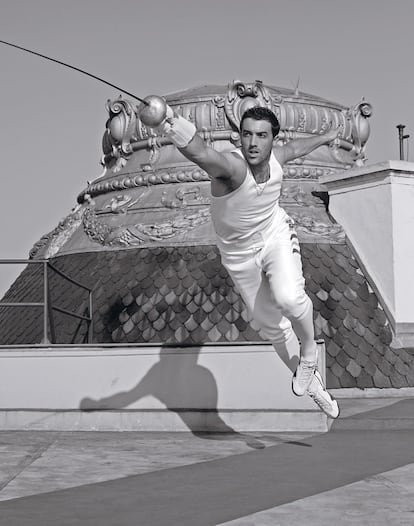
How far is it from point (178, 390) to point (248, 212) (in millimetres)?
3424

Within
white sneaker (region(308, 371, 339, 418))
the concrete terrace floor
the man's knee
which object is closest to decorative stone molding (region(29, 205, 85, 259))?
the concrete terrace floor

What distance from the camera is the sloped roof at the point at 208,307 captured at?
13664 mm

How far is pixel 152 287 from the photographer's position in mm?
14695

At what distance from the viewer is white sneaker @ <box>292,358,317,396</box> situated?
7527 millimetres

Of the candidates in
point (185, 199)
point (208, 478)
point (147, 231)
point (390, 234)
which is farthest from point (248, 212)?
point (185, 199)

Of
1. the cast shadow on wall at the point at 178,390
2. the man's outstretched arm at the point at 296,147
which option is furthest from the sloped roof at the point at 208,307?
the man's outstretched arm at the point at 296,147

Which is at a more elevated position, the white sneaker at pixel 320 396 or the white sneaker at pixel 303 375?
the white sneaker at pixel 303 375

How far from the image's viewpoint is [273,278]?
7.21 m

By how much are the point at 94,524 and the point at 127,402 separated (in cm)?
537

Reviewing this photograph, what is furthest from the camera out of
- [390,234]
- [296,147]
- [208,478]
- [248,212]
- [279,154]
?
[390,234]

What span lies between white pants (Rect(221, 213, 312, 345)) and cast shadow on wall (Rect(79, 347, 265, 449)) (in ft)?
7.74

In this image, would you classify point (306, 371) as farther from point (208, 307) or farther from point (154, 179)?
point (154, 179)

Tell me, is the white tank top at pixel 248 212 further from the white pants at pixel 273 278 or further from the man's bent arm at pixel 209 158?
the man's bent arm at pixel 209 158

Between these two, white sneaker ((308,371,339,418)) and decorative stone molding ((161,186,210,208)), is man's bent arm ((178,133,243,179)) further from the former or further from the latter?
decorative stone molding ((161,186,210,208))
